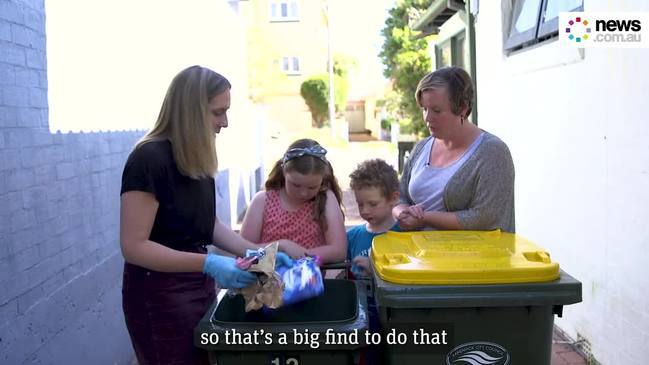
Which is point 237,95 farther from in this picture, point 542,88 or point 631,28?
point 631,28

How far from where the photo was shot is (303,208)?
317 centimetres

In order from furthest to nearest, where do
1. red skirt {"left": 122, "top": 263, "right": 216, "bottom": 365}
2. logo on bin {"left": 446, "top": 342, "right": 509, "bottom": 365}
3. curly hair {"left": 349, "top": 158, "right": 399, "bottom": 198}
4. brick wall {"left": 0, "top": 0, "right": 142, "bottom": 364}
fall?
curly hair {"left": 349, "top": 158, "right": 399, "bottom": 198}, brick wall {"left": 0, "top": 0, "right": 142, "bottom": 364}, red skirt {"left": 122, "top": 263, "right": 216, "bottom": 365}, logo on bin {"left": 446, "top": 342, "right": 509, "bottom": 365}

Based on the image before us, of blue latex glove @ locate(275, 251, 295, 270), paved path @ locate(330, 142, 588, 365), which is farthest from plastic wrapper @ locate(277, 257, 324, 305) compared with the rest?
paved path @ locate(330, 142, 588, 365)

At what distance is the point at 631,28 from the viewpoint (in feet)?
12.8

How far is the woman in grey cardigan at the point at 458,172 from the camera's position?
2789 mm

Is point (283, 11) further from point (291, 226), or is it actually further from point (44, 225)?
point (291, 226)

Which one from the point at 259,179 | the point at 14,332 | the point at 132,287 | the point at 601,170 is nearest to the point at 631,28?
the point at 601,170

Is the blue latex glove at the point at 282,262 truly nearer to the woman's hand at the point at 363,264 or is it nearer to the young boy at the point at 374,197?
the woman's hand at the point at 363,264

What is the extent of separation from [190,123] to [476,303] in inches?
46.7

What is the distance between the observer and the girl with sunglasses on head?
120 inches

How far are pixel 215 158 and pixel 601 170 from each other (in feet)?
8.94

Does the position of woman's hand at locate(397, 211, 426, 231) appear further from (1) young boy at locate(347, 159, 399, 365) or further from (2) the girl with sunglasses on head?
(2) the girl with sunglasses on head

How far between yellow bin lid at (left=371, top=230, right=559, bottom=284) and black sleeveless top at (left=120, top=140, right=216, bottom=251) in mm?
685

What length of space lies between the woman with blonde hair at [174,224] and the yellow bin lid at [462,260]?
0.42 meters
